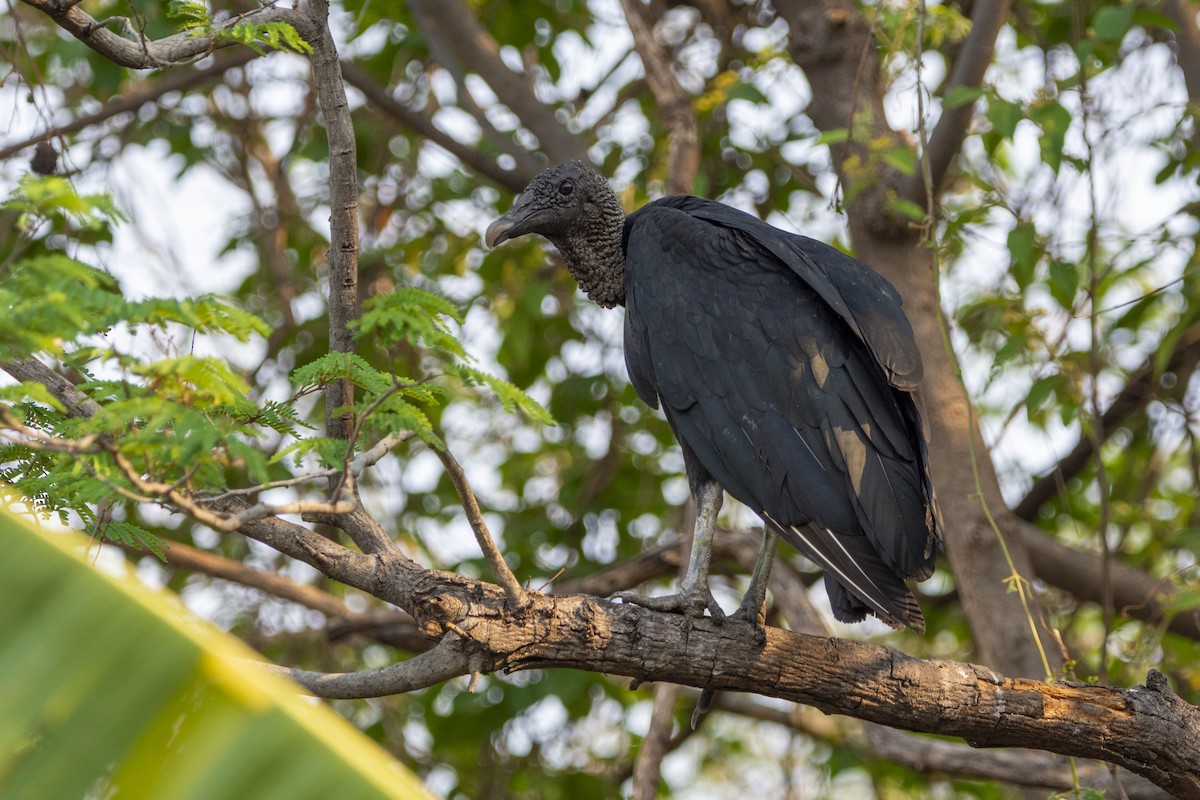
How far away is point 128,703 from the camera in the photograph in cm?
141

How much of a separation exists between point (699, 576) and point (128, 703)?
2105 millimetres

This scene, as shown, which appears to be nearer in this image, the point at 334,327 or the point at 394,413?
the point at 394,413

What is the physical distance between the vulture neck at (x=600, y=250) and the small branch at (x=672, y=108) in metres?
1.06

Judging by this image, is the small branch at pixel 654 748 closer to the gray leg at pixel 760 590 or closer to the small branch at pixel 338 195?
the gray leg at pixel 760 590

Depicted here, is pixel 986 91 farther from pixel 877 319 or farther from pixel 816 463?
pixel 816 463

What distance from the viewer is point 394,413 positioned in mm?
2350

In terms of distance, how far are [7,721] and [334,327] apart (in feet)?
5.26

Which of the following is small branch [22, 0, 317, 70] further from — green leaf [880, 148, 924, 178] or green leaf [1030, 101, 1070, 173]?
green leaf [1030, 101, 1070, 173]

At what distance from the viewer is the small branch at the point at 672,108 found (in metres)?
5.31

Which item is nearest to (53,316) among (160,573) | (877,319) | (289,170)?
(877,319)

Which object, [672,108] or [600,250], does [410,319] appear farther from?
[672,108]

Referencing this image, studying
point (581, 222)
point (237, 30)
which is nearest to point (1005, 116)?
point (581, 222)

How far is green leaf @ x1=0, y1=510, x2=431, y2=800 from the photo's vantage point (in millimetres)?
1351

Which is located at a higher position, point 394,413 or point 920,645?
point 394,413
